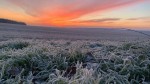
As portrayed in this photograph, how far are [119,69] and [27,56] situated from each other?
1394 millimetres

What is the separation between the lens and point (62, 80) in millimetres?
2709

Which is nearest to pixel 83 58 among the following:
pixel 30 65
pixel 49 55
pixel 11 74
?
pixel 49 55

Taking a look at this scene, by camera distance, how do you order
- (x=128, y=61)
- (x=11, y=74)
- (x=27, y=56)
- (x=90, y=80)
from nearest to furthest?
(x=90, y=80) < (x=11, y=74) < (x=128, y=61) < (x=27, y=56)

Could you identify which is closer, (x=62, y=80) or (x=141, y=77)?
(x=62, y=80)

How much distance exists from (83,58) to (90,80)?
128cm

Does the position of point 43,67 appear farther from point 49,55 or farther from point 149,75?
point 149,75

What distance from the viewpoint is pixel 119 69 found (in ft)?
11.2

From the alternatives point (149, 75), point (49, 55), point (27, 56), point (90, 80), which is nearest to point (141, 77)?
point (149, 75)

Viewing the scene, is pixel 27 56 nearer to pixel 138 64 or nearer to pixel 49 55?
pixel 49 55

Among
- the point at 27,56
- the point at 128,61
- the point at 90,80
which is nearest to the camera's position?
the point at 90,80

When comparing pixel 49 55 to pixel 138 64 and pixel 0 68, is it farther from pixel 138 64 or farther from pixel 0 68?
pixel 138 64

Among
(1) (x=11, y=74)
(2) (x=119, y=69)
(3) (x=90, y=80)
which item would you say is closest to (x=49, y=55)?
(1) (x=11, y=74)

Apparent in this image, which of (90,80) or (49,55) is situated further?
(49,55)

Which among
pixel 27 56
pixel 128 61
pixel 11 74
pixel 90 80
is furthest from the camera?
pixel 27 56
